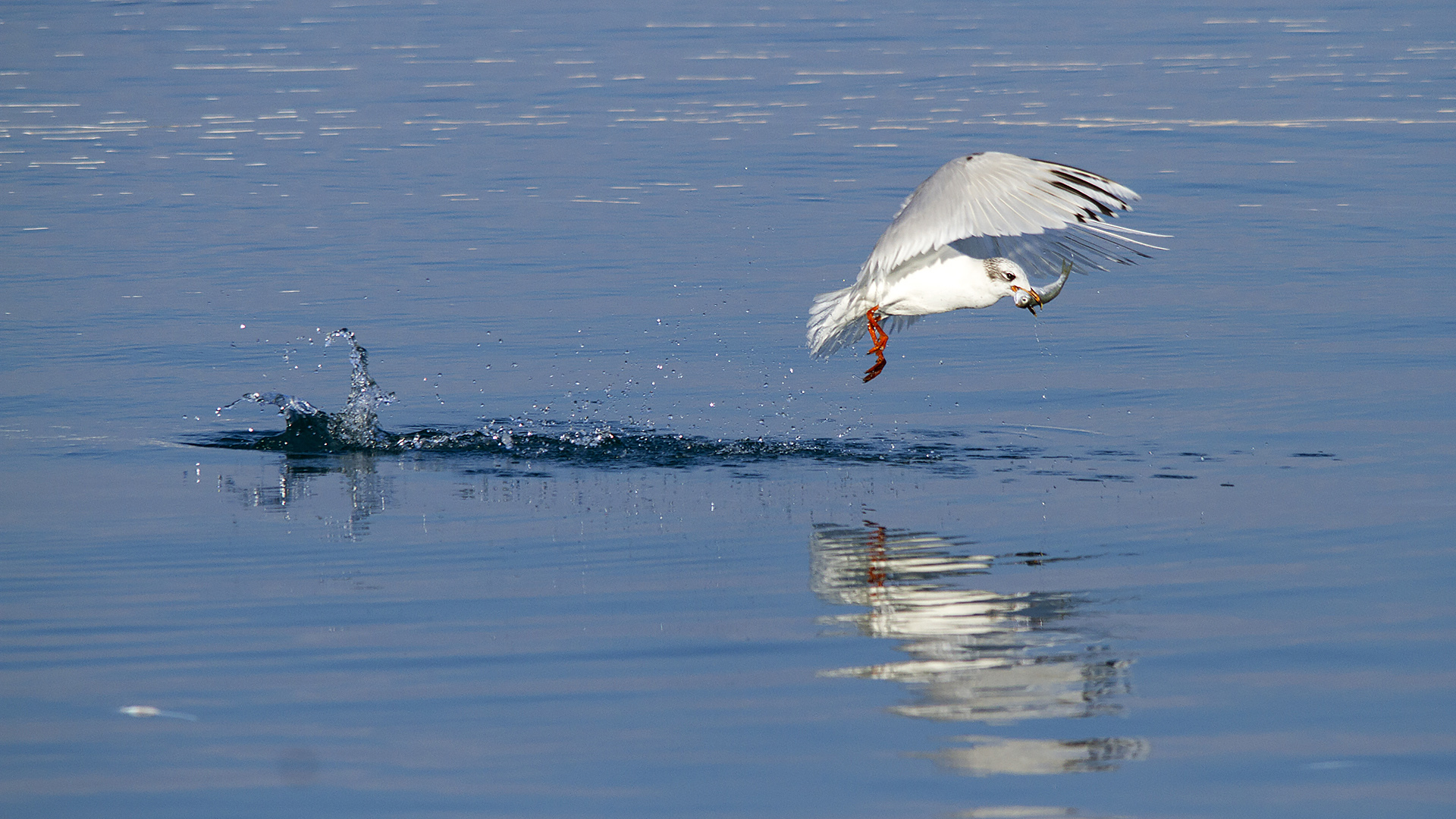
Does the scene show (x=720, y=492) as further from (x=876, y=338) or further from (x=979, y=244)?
(x=979, y=244)

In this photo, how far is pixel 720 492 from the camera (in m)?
10.4

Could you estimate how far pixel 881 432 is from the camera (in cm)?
1177

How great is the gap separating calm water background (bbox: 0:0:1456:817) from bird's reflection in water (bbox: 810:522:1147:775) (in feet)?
0.09

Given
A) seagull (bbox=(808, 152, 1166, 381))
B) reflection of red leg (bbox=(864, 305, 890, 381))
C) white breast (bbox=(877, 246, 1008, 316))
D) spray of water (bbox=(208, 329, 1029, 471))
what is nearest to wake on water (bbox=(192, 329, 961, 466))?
spray of water (bbox=(208, 329, 1029, 471))

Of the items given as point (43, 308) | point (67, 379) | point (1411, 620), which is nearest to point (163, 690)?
point (1411, 620)

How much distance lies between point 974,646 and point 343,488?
4546 millimetres

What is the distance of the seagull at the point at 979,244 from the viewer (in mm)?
9969

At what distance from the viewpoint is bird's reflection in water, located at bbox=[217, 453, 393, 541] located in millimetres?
9828

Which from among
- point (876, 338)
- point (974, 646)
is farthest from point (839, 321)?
point (974, 646)

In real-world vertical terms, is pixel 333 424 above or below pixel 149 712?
above

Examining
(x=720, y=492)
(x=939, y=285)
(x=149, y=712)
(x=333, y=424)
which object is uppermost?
(x=939, y=285)

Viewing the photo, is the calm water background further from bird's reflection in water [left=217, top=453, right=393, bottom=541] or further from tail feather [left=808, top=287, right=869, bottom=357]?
tail feather [left=808, top=287, right=869, bottom=357]

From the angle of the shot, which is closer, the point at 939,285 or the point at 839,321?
the point at 939,285

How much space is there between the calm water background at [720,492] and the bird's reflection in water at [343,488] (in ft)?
0.17
